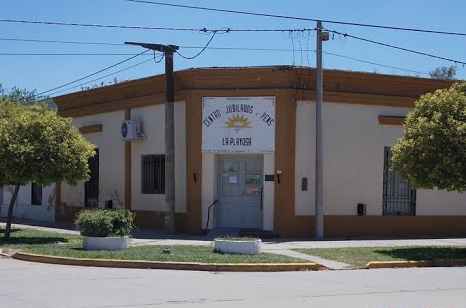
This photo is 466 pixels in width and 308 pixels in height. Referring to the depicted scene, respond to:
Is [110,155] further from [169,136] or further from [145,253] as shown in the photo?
[145,253]

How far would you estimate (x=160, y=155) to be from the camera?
71.8 feet

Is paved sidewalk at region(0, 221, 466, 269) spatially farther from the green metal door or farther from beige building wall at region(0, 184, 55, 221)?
beige building wall at region(0, 184, 55, 221)

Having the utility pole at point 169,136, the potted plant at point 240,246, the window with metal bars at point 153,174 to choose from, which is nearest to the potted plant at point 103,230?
the potted plant at point 240,246

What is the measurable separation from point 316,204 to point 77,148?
Answer: 7480 mm

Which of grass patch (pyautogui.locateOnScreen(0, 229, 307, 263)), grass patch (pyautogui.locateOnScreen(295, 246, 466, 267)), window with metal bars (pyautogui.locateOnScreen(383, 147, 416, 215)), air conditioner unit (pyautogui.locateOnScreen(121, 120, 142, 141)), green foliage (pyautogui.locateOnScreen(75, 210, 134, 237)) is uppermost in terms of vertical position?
air conditioner unit (pyautogui.locateOnScreen(121, 120, 142, 141))

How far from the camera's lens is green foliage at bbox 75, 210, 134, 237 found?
15.8 metres

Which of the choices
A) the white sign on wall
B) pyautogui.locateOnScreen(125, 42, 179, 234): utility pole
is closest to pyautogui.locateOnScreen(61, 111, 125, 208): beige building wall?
pyautogui.locateOnScreen(125, 42, 179, 234): utility pole

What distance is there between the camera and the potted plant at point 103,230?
51.8 feet

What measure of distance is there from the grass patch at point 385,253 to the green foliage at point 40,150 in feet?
23.1

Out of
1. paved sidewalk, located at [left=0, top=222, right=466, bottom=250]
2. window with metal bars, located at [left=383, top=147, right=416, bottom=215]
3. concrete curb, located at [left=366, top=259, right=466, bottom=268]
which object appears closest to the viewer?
concrete curb, located at [left=366, top=259, right=466, bottom=268]

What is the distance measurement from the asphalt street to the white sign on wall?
697 centimetres

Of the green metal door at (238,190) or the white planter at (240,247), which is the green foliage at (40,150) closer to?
the green metal door at (238,190)

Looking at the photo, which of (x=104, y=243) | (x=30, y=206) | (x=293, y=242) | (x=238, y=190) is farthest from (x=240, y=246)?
(x=30, y=206)

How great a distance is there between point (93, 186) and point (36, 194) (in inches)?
201
